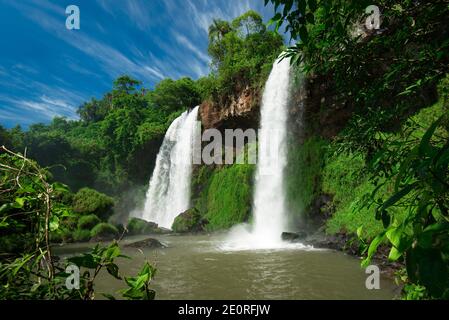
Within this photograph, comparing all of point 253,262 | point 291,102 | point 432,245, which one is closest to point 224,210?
point 291,102

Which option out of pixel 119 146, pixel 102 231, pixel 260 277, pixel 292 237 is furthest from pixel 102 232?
pixel 119 146

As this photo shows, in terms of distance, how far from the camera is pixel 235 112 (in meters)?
22.9

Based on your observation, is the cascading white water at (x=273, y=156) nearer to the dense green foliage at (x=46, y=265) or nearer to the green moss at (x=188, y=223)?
the green moss at (x=188, y=223)

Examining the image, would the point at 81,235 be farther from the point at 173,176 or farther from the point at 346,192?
the point at 346,192

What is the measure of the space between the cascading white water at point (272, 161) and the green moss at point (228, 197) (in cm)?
102

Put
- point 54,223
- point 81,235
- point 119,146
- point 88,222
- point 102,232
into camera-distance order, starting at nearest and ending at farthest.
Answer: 1. point 54,223
2. point 81,235
3. point 102,232
4. point 88,222
5. point 119,146

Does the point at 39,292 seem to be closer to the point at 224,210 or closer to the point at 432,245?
the point at 432,245

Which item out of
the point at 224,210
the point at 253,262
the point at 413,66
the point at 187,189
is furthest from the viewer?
the point at 187,189

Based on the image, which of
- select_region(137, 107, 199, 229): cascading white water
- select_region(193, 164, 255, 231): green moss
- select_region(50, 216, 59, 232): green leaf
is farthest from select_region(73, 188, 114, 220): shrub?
select_region(50, 216, 59, 232): green leaf

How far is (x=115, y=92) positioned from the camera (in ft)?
164

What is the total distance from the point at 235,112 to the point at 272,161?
5737 millimetres

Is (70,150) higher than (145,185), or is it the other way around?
(70,150)

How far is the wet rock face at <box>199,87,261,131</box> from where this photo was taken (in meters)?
21.6
